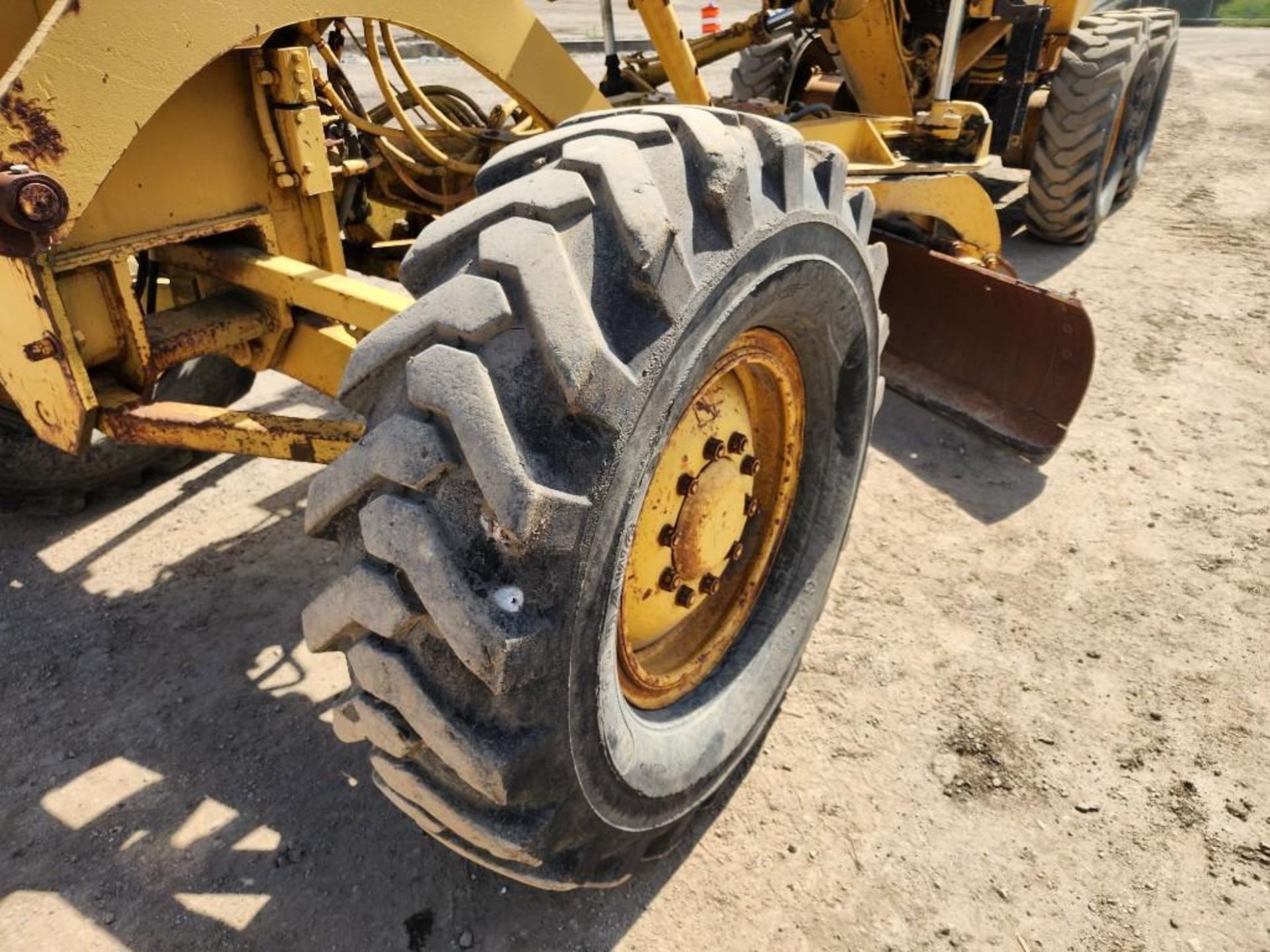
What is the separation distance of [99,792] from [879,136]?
11.6ft

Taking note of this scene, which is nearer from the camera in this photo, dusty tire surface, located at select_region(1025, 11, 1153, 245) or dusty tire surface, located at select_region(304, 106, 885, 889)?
dusty tire surface, located at select_region(304, 106, 885, 889)

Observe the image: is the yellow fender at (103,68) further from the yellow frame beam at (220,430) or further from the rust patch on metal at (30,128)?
the yellow frame beam at (220,430)

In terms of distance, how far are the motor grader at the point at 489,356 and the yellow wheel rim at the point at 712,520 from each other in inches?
0.4

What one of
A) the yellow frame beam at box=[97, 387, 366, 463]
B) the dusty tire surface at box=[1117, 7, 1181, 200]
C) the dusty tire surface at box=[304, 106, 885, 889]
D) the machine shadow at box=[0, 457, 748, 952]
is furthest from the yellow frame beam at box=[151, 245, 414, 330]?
the dusty tire surface at box=[1117, 7, 1181, 200]

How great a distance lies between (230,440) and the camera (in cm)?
209

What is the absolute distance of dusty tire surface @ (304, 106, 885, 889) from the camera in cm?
136

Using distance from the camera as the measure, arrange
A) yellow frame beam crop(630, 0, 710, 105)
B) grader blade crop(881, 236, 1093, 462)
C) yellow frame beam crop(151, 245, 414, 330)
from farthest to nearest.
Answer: grader blade crop(881, 236, 1093, 462) → yellow frame beam crop(630, 0, 710, 105) → yellow frame beam crop(151, 245, 414, 330)

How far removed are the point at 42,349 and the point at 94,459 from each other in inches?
69.4

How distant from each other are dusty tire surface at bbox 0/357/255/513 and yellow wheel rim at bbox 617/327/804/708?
79.8 inches

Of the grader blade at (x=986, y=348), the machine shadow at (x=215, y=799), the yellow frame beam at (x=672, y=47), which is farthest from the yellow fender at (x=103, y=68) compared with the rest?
the grader blade at (x=986, y=348)

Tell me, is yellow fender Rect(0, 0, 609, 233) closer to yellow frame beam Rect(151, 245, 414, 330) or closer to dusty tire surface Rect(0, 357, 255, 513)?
yellow frame beam Rect(151, 245, 414, 330)

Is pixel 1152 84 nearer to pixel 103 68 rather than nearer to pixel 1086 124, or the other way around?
pixel 1086 124

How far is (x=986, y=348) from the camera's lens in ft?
13.0

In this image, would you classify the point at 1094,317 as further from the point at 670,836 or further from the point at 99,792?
the point at 99,792
